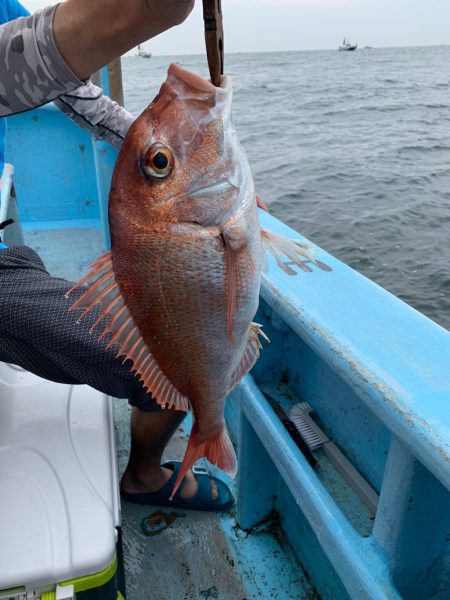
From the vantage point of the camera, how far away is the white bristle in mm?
1928

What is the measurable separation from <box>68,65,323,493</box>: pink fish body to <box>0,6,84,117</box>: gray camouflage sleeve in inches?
8.5

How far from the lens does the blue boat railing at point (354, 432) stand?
1268 millimetres

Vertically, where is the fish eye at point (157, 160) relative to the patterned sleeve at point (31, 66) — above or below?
below

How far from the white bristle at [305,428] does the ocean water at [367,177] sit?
5.13 metres

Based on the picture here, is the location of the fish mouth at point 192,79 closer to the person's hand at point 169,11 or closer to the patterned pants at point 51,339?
the person's hand at point 169,11

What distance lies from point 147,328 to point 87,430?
0.71 meters

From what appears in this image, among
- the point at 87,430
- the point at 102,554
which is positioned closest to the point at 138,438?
the point at 87,430

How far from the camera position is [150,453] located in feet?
6.82

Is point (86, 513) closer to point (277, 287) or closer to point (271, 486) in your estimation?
point (277, 287)

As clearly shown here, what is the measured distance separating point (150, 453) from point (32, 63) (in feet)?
4.87

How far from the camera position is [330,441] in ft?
6.54

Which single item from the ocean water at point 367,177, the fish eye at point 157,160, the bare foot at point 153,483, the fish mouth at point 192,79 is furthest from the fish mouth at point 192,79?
the ocean water at point 367,177

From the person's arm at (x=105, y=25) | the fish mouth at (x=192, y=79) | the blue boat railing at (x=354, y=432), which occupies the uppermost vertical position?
the person's arm at (x=105, y=25)

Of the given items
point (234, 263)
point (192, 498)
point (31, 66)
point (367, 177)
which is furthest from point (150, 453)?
point (367, 177)
